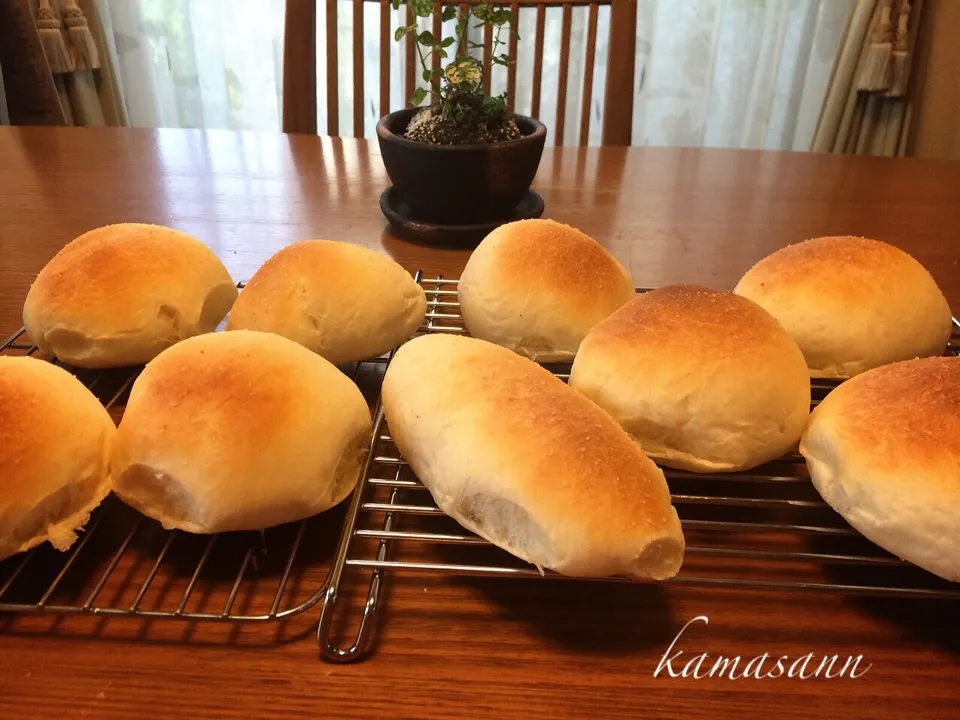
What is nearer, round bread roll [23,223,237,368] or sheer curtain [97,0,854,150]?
round bread roll [23,223,237,368]

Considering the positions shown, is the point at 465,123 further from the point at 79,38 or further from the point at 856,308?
the point at 79,38

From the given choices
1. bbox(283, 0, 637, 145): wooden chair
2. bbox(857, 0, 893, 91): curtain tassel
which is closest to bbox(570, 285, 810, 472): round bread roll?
bbox(283, 0, 637, 145): wooden chair

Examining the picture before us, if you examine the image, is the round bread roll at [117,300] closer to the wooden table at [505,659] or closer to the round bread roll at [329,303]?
the round bread roll at [329,303]

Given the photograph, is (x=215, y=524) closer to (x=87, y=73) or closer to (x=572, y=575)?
(x=572, y=575)

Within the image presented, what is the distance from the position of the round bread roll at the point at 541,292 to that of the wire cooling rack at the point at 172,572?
286mm

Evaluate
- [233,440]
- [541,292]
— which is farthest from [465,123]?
[233,440]

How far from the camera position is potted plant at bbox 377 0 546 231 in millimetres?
1072

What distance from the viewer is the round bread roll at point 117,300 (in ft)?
2.41

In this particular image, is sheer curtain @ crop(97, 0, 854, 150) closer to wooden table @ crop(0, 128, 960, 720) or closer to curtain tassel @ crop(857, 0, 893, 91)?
curtain tassel @ crop(857, 0, 893, 91)

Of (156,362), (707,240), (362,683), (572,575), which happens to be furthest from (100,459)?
(707,240)

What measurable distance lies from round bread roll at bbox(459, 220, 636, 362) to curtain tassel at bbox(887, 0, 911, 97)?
5.85ft

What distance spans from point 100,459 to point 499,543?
0.33 meters

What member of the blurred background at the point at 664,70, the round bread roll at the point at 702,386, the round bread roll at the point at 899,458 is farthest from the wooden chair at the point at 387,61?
the round bread roll at the point at 899,458

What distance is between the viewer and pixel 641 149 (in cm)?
161
